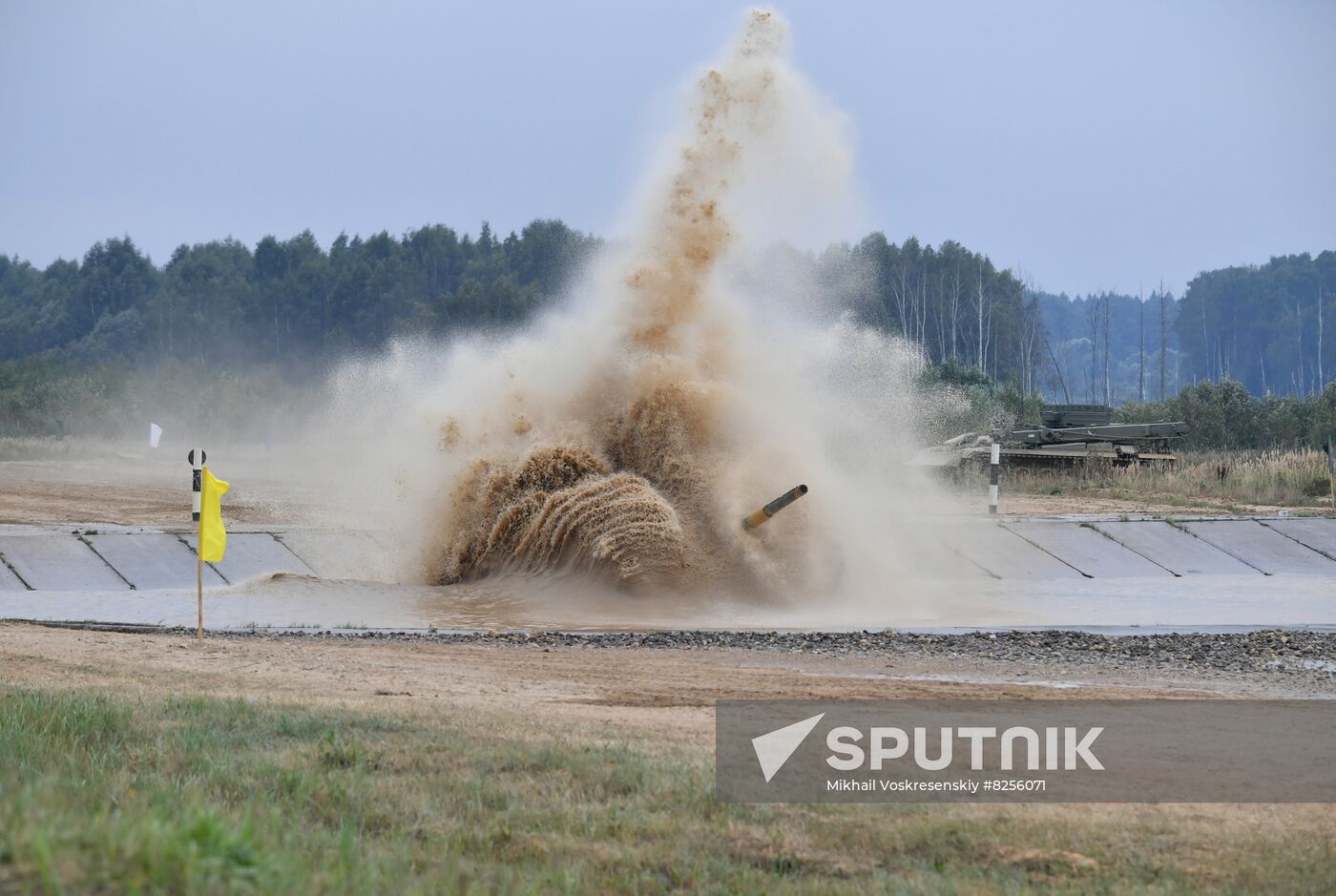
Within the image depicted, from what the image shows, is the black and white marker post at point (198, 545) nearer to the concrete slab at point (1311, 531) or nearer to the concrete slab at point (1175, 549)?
the concrete slab at point (1175, 549)

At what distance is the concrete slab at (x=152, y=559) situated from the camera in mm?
17891

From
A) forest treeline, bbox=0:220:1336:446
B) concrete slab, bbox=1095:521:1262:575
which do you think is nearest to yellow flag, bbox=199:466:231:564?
concrete slab, bbox=1095:521:1262:575

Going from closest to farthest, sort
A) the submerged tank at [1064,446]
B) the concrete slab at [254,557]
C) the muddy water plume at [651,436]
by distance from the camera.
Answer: the muddy water plume at [651,436]
the concrete slab at [254,557]
the submerged tank at [1064,446]

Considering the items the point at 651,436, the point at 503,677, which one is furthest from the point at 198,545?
the point at 651,436

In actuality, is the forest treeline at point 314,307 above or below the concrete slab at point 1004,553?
above

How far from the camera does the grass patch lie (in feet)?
13.6

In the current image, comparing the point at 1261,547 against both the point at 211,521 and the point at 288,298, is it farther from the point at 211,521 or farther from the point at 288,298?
the point at 288,298

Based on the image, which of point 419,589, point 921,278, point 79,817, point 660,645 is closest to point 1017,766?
point 79,817

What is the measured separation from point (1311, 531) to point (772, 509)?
12.2 meters

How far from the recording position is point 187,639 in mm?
12602

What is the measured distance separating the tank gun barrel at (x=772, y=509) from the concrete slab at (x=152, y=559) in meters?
7.30

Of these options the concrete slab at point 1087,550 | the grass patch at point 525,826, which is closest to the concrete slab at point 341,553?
the concrete slab at point 1087,550

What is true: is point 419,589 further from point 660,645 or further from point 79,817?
point 79,817

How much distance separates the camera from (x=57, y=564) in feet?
58.4
